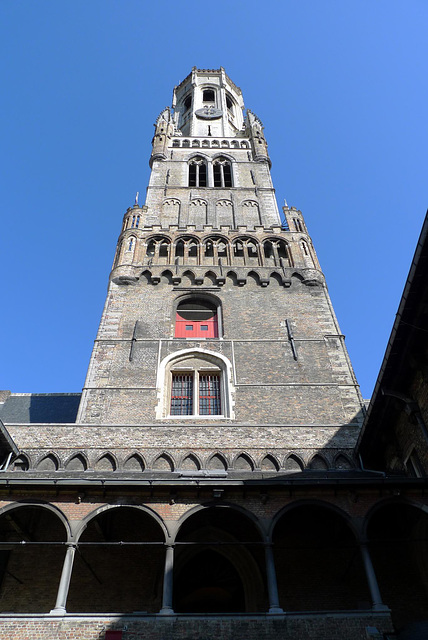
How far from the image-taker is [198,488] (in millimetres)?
12266

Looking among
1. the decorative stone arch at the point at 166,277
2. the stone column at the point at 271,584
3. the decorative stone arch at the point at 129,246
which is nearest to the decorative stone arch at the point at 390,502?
the stone column at the point at 271,584

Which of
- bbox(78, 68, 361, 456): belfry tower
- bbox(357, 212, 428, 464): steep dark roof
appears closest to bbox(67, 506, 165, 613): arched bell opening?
bbox(78, 68, 361, 456): belfry tower

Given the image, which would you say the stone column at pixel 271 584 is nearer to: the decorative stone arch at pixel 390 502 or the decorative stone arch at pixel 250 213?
the decorative stone arch at pixel 390 502

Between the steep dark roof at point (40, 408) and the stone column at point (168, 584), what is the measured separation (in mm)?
9040

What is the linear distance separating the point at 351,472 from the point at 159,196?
20266 millimetres

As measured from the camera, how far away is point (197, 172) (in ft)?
109

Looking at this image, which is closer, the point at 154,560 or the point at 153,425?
the point at 154,560

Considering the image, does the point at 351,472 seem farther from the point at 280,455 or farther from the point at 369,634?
the point at 369,634

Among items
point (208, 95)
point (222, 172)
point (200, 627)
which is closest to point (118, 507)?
point (200, 627)

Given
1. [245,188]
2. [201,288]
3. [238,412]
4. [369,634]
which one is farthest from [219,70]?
[369,634]

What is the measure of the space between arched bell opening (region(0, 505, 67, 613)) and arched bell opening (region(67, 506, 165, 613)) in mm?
576

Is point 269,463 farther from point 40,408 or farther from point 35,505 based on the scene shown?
point 40,408

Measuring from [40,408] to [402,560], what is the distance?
14292 millimetres

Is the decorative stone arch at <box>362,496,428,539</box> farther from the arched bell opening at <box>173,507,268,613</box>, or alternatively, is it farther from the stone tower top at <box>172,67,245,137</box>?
the stone tower top at <box>172,67,245,137</box>
